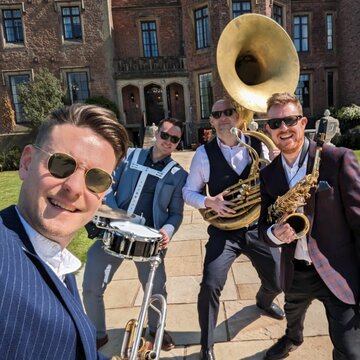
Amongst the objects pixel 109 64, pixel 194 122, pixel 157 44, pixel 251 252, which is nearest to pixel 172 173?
pixel 251 252

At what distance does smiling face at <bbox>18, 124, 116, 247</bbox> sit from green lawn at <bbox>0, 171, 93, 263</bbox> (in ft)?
12.8

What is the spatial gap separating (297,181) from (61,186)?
167cm

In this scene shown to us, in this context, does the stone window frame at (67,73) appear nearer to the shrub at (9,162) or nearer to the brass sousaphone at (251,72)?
the shrub at (9,162)

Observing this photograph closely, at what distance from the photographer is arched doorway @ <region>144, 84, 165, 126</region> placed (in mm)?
22219

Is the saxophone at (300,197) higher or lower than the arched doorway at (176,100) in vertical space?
lower

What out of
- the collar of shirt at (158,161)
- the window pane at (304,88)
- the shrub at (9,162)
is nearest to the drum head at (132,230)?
the collar of shirt at (158,161)

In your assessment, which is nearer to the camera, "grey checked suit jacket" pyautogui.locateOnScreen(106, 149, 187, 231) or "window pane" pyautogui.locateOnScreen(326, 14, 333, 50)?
"grey checked suit jacket" pyautogui.locateOnScreen(106, 149, 187, 231)

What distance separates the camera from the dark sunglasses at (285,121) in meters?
2.21

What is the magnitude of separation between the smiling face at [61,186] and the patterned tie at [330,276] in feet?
4.96

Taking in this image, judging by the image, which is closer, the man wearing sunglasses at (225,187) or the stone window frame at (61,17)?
the man wearing sunglasses at (225,187)

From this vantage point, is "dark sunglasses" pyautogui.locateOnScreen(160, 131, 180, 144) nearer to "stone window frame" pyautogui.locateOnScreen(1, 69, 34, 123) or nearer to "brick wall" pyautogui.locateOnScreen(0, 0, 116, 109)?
"brick wall" pyautogui.locateOnScreen(0, 0, 116, 109)

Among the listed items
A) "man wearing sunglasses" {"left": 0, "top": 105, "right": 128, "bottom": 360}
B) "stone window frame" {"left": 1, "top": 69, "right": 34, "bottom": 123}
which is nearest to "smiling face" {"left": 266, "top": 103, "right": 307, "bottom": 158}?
"man wearing sunglasses" {"left": 0, "top": 105, "right": 128, "bottom": 360}

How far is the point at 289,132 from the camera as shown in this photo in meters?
2.21

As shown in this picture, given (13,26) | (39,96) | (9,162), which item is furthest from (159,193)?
(13,26)
